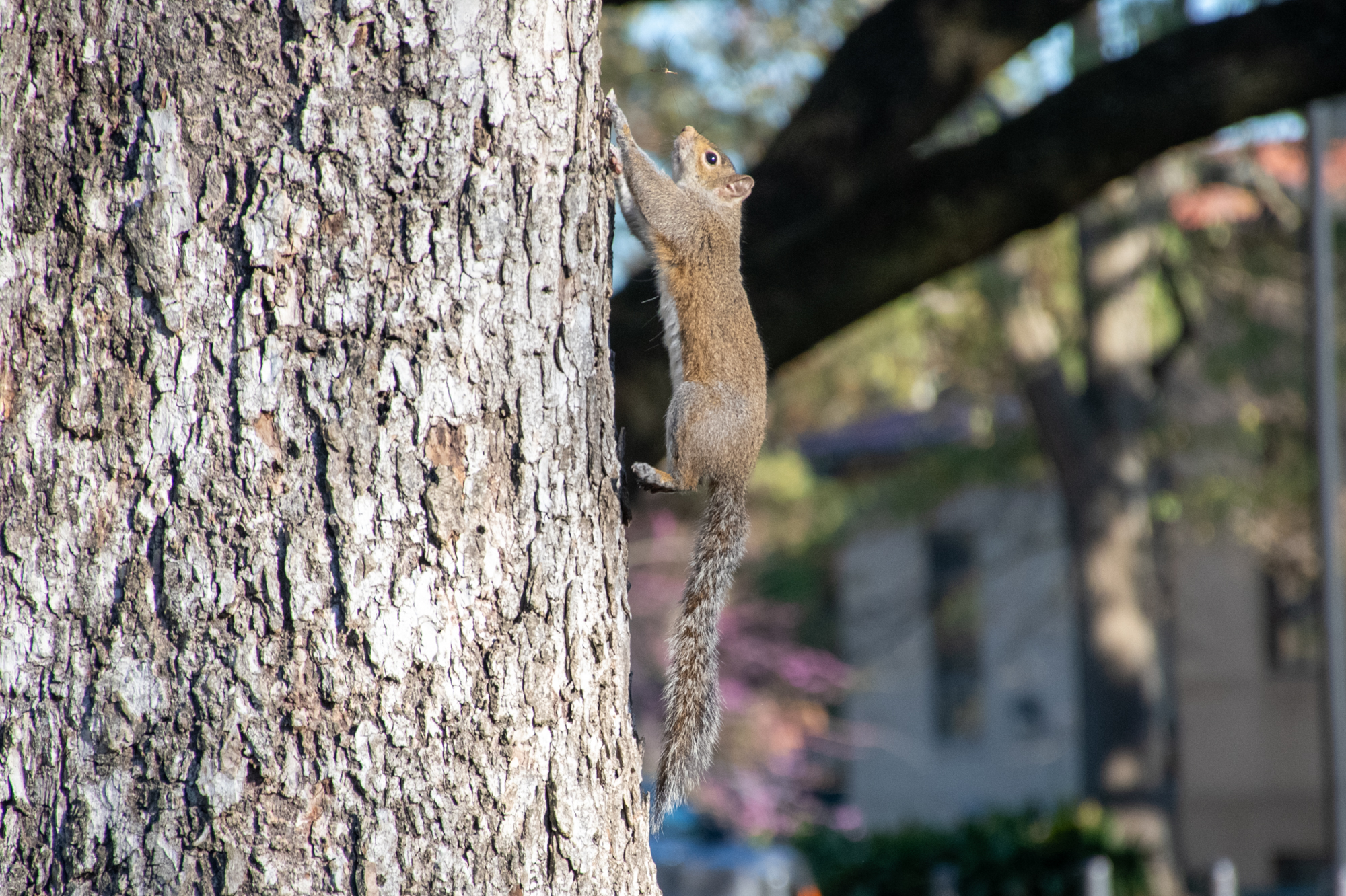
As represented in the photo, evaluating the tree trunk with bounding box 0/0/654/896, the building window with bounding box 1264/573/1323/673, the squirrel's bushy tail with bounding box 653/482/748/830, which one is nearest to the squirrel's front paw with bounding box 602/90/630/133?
the tree trunk with bounding box 0/0/654/896

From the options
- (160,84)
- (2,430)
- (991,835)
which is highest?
(160,84)

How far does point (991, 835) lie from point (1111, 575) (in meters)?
2.52

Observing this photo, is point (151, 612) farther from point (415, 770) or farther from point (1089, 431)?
point (1089, 431)

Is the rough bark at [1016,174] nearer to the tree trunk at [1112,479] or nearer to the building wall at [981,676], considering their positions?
the tree trunk at [1112,479]

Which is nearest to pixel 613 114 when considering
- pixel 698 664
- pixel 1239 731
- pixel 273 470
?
pixel 698 664

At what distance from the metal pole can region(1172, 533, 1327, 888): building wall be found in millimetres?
5260

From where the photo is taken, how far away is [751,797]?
14750mm

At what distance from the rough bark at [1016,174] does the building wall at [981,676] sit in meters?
11.1

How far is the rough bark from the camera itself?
13.2 feet

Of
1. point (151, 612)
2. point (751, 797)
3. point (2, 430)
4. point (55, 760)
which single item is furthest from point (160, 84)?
point (751, 797)

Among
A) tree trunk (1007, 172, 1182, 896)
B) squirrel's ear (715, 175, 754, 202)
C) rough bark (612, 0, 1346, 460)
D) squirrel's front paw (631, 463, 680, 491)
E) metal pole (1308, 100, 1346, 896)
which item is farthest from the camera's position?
tree trunk (1007, 172, 1182, 896)

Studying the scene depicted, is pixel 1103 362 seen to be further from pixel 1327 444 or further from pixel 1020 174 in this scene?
pixel 1020 174

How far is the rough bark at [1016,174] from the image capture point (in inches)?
159

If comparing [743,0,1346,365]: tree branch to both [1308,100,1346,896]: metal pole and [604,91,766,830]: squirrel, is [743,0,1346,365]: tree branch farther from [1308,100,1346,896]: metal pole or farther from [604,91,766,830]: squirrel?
[1308,100,1346,896]: metal pole
